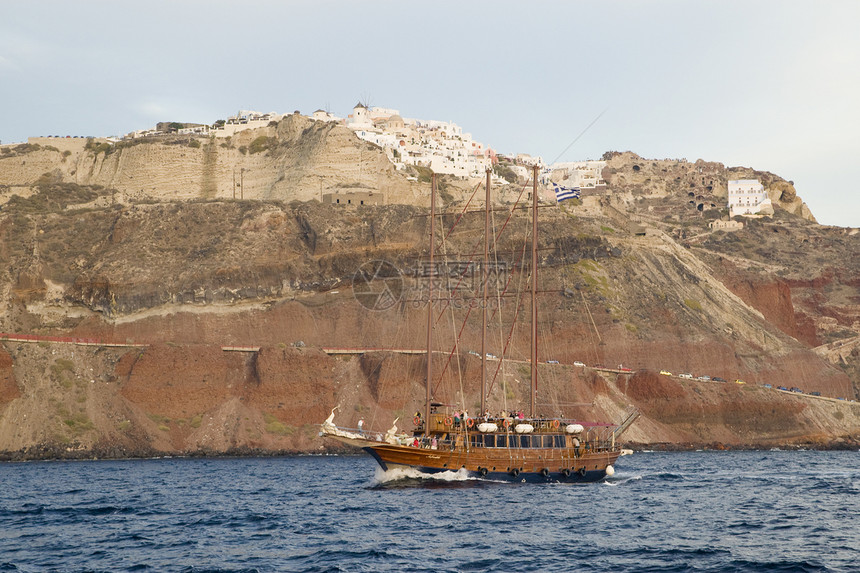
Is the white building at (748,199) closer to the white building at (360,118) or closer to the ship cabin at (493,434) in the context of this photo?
the white building at (360,118)

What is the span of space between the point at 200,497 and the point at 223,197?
9343 centimetres

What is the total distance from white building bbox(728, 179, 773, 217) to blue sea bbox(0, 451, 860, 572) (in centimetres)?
12517

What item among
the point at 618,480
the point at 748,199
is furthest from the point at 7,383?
the point at 748,199

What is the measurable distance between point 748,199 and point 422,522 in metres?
162

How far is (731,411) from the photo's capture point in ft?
381

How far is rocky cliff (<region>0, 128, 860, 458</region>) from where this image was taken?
10156cm

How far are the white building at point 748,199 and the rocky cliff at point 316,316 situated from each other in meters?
33.3

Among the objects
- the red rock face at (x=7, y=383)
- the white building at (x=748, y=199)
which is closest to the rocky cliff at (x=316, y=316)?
the red rock face at (x=7, y=383)

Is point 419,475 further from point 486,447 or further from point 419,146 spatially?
point 419,146

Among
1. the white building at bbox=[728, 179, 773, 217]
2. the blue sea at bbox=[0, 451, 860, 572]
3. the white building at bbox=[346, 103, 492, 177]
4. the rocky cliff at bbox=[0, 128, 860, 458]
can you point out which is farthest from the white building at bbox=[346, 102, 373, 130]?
the blue sea at bbox=[0, 451, 860, 572]

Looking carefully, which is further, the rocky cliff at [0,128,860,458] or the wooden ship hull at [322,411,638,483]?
the rocky cliff at [0,128,860,458]

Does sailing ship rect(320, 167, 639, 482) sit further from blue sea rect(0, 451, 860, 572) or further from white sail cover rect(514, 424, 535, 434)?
blue sea rect(0, 451, 860, 572)

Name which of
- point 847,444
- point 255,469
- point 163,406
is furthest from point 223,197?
point 847,444

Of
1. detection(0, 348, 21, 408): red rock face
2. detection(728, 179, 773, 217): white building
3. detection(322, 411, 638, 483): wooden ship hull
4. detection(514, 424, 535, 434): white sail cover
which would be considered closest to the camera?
detection(322, 411, 638, 483): wooden ship hull
